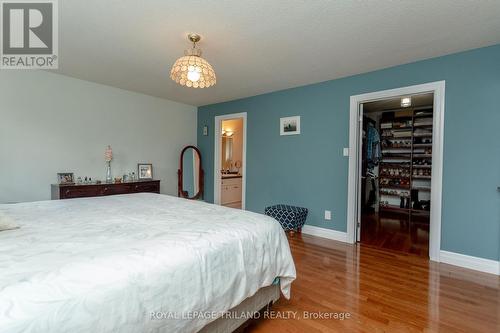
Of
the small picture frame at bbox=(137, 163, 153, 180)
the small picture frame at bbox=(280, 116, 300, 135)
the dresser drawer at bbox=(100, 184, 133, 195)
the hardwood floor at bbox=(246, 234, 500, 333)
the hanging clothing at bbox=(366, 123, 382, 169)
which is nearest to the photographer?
the hardwood floor at bbox=(246, 234, 500, 333)

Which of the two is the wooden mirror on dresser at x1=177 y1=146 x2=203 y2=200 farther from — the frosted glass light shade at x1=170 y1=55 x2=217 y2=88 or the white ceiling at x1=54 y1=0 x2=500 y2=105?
the frosted glass light shade at x1=170 y1=55 x2=217 y2=88

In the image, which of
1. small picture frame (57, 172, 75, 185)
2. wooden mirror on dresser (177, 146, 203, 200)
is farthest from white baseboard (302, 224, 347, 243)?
small picture frame (57, 172, 75, 185)

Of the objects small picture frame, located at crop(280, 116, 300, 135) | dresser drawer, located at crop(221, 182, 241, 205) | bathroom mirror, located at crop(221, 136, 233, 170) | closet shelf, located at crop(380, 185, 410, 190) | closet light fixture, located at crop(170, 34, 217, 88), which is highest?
closet light fixture, located at crop(170, 34, 217, 88)

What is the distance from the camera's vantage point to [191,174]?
5184 millimetres

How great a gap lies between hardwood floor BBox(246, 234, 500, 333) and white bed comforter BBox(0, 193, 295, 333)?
394mm

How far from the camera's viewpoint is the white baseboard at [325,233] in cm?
336

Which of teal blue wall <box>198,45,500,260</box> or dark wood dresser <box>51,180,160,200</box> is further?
dark wood dresser <box>51,180,160,200</box>

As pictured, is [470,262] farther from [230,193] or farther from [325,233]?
[230,193]

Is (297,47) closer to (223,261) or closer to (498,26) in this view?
(498,26)

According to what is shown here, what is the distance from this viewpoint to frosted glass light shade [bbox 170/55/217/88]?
1965 millimetres

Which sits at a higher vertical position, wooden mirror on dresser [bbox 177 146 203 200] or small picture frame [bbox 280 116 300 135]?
small picture frame [bbox 280 116 300 135]

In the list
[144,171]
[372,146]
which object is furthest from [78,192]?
[372,146]

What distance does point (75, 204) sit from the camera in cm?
206

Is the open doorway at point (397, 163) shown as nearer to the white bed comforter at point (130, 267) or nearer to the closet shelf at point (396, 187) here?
the closet shelf at point (396, 187)
